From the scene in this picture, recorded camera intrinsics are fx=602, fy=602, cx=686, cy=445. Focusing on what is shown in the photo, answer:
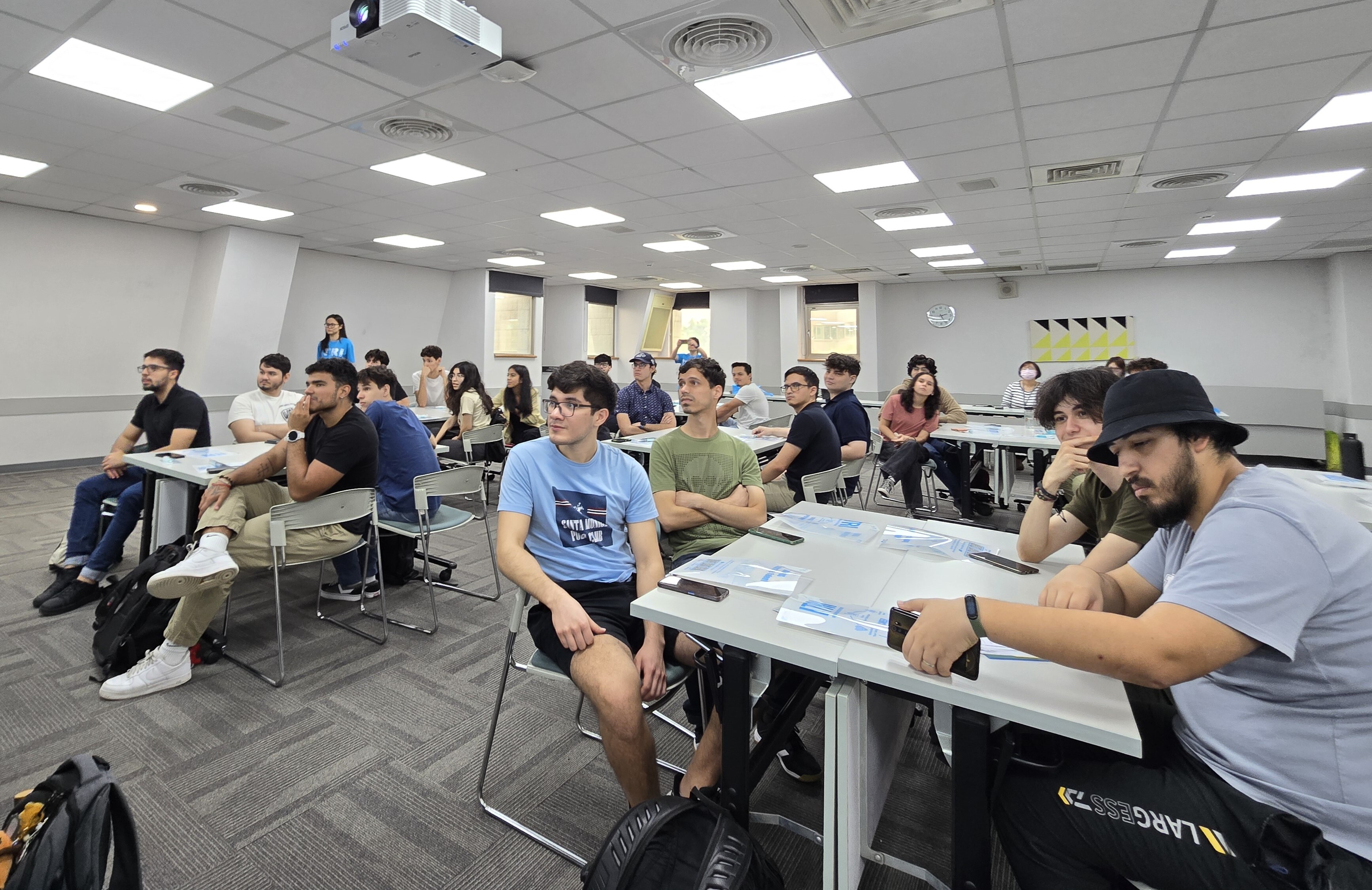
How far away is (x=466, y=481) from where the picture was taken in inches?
129

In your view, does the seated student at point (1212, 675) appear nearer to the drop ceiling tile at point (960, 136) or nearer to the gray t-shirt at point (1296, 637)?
the gray t-shirt at point (1296, 637)

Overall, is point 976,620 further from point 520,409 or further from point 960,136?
point 520,409

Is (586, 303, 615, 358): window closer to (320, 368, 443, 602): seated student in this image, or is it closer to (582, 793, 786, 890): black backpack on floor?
(320, 368, 443, 602): seated student

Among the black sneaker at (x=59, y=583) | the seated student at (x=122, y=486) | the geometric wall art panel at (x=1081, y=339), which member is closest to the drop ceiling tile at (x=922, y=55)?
the seated student at (x=122, y=486)

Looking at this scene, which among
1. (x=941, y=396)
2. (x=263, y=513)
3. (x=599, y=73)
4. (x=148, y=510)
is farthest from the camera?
(x=941, y=396)

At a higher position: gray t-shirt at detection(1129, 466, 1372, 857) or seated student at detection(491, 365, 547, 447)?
seated student at detection(491, 365, 547, 447)

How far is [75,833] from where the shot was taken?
950 millimetres

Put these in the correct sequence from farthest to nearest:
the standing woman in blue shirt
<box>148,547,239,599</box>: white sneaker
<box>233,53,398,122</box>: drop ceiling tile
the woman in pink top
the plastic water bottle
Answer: the standing woman in blue shirt
the woman in pink top
the plastic water bottle
<box>233,53,398,122</box>: drop ceiling tile
<box>148,547,239,599</box>: white sneaker

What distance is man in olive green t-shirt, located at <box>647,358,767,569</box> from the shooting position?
2354mm

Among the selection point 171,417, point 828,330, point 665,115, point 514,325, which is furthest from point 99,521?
point 828,330

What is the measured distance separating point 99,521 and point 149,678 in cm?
172

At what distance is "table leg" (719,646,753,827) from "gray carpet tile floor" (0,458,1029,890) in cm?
42

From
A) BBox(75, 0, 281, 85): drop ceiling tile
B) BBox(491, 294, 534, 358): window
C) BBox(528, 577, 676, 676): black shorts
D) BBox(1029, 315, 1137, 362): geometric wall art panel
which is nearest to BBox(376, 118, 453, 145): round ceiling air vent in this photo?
BBox(75, 0, 281, 85): drop ceiling tile

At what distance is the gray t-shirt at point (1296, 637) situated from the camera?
96 centimetres
